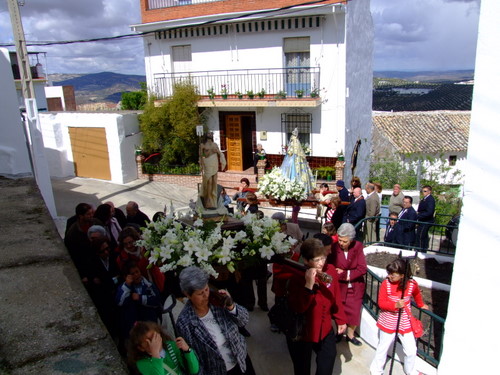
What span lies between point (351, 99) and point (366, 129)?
3.54 m

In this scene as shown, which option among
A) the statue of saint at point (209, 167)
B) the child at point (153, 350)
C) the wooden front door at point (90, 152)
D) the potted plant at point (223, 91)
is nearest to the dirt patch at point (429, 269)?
the statue of saint at point (209, 167)

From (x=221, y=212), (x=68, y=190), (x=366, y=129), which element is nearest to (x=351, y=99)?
(x=366, y=129)

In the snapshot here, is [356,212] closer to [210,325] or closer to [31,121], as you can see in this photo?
[210,325]

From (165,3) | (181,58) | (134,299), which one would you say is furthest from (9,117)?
(165,3)

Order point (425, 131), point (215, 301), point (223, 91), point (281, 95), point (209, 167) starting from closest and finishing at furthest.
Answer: point (215, 301) → point (209, 167) → point (281, 95) → point (223, 91) → point (425, 131)

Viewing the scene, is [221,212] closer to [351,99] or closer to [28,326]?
[28,326]

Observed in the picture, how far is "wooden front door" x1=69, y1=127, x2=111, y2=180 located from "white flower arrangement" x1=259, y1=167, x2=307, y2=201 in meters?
10.0

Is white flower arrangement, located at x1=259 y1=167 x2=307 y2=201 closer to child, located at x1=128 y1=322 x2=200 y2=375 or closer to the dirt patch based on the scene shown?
the dirt patch

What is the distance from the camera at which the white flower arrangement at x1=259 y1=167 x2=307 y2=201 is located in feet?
24.4

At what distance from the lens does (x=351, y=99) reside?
16.0 metres

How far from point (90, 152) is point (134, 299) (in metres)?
13.4

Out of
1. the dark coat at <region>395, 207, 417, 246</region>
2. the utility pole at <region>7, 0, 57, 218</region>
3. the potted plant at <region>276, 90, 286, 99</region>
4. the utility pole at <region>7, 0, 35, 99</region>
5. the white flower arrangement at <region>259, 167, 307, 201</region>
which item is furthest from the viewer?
the potted plant at <region>276, 90, 286, 99</region>

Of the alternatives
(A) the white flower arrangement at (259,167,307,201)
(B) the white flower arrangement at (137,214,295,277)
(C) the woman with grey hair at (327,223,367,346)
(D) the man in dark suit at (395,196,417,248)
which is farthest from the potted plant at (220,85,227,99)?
(B) the white flower arrangement at (137,214,295,277)

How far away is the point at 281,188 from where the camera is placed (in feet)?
24.5
